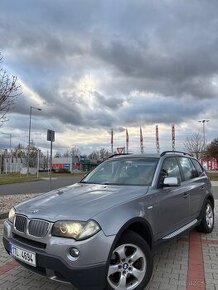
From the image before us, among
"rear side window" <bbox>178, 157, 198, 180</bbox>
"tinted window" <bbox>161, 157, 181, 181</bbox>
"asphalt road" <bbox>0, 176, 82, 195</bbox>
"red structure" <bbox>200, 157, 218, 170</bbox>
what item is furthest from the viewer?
"red structure" <bbox>200, 157, 218, 170</bbox>

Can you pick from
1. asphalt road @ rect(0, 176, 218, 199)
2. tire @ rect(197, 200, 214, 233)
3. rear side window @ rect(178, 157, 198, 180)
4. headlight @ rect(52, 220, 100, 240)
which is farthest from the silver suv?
asphalt road @ rect(0, 176, 218, 199)

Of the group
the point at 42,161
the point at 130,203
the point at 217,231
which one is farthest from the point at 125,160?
the point at 42,161

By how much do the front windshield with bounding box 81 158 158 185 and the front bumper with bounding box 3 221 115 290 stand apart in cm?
167

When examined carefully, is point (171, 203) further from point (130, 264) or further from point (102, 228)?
point (102, 228)

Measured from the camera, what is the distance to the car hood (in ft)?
13.4

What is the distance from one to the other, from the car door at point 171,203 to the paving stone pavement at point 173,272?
35 centimetres

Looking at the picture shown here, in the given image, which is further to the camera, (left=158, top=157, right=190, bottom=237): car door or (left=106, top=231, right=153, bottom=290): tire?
(left=158, top=157, right=190, bottom=237): car door

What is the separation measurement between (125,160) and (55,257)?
8.38ft

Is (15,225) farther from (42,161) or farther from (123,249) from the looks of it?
(42,161)

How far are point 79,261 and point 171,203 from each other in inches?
85.7

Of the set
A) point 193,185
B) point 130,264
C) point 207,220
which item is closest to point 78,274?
point 130,264

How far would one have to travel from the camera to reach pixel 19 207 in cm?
473

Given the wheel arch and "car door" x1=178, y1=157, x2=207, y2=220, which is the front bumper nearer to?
the wheel arch

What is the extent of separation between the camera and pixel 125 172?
573 centimetres
